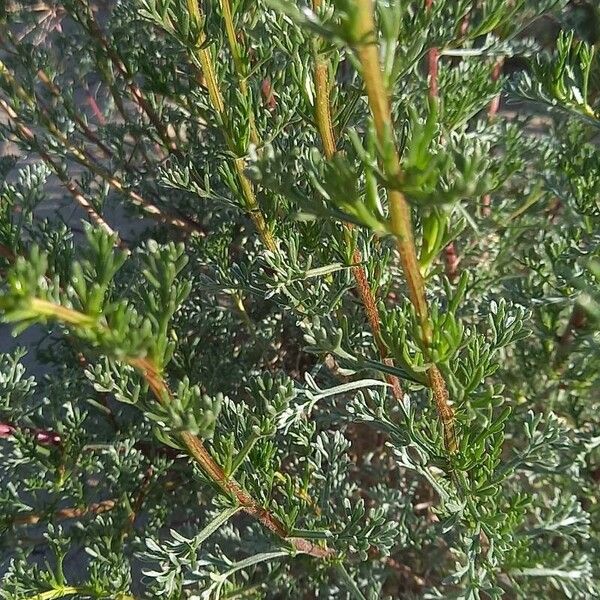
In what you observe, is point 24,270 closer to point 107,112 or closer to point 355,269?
point 355,269

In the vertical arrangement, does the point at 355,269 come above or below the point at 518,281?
above

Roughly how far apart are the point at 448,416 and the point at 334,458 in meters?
0.37

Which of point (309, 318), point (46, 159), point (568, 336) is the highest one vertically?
point (46, 159)

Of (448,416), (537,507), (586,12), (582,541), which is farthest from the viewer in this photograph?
(586,12)

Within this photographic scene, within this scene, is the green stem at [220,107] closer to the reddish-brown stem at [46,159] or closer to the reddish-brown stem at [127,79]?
the reddish-brown stem at [46,159]

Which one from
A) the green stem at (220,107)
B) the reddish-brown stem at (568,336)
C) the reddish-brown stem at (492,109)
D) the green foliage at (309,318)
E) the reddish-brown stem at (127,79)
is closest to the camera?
the green foliage at (309,318)

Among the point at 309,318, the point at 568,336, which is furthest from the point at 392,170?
the point at 568,336

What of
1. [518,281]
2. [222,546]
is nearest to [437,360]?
[518,281]

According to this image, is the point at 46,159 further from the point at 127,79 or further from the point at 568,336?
the point at 568,336

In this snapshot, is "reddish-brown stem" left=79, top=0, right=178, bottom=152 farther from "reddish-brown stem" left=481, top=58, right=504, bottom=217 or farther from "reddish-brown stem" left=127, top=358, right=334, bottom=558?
"reddish-brown stem" left=127, top=358, right=334, bottom=558

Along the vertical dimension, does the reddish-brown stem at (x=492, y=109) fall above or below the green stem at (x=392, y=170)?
below

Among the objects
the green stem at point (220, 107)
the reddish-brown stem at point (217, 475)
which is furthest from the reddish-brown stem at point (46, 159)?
the reddish-brown stem at point (217, 475)

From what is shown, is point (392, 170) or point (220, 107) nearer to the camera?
point (392, 170)

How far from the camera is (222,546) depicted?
5.01ft
